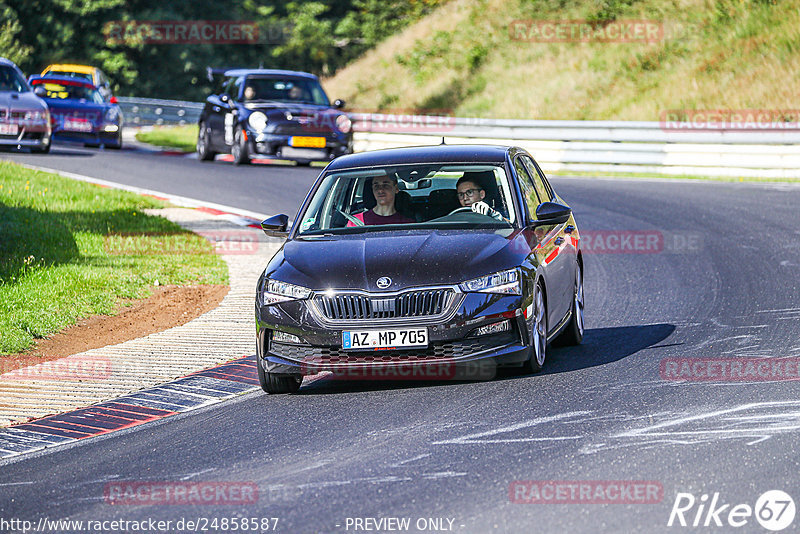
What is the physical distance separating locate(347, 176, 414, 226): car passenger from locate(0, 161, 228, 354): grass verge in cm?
294

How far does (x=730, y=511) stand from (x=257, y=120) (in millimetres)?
20737

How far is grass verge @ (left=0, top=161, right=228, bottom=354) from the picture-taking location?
1160 centimetres

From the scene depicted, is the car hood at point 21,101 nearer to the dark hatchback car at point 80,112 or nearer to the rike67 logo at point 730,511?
the dark hatchback car at point 80,112

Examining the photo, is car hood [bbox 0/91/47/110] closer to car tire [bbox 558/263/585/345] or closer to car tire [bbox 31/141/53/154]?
car tire [bbox 31/141/53/154]

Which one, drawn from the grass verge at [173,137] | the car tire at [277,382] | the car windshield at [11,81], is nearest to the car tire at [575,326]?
the car tire at [277,382]

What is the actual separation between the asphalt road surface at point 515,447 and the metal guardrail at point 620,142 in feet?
40.4

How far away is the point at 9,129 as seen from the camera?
2572 centimetres

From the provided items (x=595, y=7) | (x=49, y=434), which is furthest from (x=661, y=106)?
(x=49, y=434)

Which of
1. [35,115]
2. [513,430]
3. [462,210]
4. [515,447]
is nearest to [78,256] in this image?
[462,210]

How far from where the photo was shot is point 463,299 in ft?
26.6

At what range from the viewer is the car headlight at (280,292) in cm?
827

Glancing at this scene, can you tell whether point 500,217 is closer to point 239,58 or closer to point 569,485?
point 569,485

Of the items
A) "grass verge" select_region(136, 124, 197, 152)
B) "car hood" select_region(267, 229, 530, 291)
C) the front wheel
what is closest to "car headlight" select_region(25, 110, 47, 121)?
the front wheel

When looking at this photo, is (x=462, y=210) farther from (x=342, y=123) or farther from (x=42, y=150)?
(x=42, y=150)
